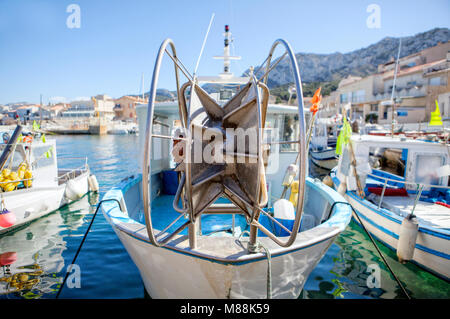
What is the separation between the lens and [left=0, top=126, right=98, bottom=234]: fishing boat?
7.68 m

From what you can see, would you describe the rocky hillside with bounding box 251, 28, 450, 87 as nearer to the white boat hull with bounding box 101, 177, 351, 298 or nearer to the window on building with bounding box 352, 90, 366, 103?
the window on building with bounding box 352, 90, 366, 103

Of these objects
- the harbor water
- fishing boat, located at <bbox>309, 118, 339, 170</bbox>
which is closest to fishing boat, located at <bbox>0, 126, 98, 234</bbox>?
the harbor water

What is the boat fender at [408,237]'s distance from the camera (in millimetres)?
5262

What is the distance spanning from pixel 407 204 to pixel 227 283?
6590mm

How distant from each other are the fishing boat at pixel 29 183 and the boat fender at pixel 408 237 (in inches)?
394

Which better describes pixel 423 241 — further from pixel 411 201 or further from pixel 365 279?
pixel 411 201

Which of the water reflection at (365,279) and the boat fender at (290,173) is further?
the boat fender at (290,173)

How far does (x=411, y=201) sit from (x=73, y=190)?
12.2 meters

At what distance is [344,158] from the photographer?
9.41 metres

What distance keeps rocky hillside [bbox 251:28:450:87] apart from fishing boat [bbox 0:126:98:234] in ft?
296

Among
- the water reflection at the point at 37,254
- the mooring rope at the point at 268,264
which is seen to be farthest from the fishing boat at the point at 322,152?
the water reflection at the point at 37,254

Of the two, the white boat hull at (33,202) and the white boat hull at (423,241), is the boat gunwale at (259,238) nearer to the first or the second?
the white boat hull at (423,241)

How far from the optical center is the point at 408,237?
5297 millimetres
